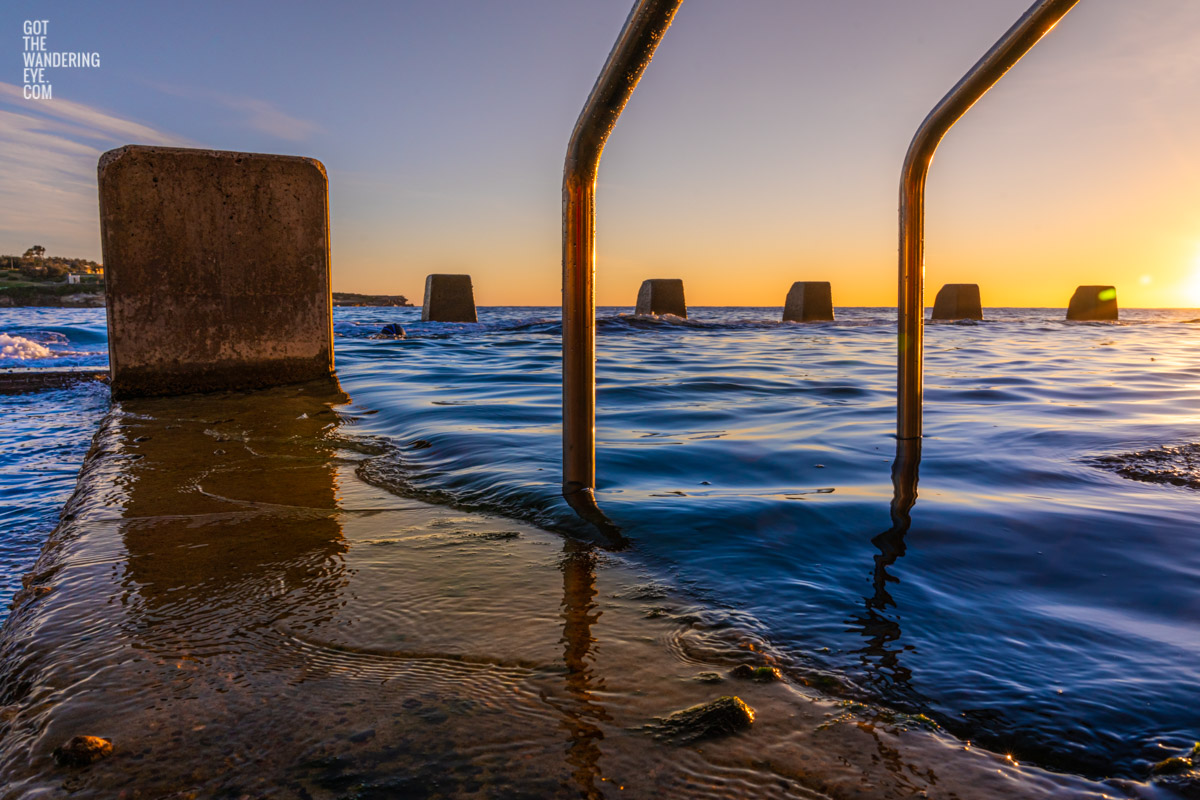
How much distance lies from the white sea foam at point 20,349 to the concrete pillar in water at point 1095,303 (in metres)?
40.3

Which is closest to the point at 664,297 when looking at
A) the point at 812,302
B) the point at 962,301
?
the point at 812,302

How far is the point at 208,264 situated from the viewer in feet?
Answer: 16.2

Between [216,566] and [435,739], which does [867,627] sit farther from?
[216,566]

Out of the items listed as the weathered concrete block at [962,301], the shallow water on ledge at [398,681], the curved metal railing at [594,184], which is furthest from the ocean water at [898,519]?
the weathered concrete block at [962,301]

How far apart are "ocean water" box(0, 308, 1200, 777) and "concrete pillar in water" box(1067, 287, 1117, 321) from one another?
3479cm

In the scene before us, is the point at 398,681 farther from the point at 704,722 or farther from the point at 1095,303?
the point at 1095,303

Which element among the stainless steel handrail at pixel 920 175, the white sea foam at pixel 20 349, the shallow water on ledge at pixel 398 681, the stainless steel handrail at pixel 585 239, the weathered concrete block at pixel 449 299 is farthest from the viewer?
the weathered concrete block at pixel 449 299

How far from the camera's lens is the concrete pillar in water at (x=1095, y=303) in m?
35.0

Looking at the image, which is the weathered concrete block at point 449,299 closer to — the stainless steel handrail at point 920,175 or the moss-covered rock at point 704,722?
the stainless steel handrail at point 920,175

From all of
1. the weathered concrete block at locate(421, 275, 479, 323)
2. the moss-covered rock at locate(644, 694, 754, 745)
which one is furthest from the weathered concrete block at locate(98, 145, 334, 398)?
the weathered concrete block at locate(421, 275, 479, 323)

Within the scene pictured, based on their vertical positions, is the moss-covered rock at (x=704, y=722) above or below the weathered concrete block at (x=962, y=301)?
below

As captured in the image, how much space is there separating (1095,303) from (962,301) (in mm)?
6154

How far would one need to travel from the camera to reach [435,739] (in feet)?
3.36

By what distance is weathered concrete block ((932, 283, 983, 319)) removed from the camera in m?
35.8
